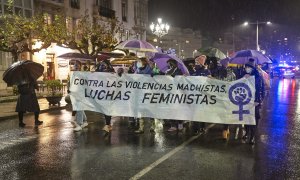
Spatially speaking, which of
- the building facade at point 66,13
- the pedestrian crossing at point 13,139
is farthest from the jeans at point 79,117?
the building facade at point 66,13

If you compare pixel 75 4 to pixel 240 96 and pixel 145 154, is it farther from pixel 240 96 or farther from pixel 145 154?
pixel 145 154

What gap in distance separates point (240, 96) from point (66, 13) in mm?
26408

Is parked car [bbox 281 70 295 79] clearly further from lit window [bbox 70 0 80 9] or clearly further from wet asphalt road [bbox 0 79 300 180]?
wet asphalt road [bbox 0 79 300 180]

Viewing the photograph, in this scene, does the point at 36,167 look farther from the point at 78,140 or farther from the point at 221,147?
the point at 221,147

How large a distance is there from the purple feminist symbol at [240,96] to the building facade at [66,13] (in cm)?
1983

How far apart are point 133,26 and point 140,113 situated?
121ft

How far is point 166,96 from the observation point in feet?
31.2

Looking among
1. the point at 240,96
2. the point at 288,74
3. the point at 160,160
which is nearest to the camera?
the point at 160,160

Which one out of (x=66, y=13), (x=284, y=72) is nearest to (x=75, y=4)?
(x=66, y=13)

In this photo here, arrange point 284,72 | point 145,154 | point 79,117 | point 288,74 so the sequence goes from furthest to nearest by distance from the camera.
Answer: point 288,74
point 284,72
point 79,117
point 145,154

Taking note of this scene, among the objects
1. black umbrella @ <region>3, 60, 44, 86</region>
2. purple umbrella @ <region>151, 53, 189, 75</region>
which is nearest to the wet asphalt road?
black umbrella @ <region>3, 60, 44, 86</region>

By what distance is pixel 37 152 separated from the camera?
7824 mm

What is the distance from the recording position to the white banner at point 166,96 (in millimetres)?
8797

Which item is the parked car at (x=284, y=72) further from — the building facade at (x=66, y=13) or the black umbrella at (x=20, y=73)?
the black umbrella at (x=20, y=73)
